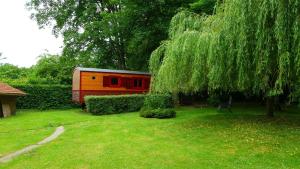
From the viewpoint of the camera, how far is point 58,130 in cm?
1482

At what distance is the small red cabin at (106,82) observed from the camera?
920 inches

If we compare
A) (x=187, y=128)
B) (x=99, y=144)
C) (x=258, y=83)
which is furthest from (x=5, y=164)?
(x=258, y=83)

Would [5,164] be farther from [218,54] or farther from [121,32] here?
[121,32]

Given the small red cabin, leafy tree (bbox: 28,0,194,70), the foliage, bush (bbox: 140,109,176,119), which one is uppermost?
leafy tree (bbox: 28,0,194,70)

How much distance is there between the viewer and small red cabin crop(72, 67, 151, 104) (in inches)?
920

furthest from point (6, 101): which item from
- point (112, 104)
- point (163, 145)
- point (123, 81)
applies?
point (163, 145)

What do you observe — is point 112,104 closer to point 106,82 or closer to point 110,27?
point 106,82

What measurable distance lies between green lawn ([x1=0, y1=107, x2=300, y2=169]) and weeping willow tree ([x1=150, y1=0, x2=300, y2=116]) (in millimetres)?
1704

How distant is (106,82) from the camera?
24.4 metres

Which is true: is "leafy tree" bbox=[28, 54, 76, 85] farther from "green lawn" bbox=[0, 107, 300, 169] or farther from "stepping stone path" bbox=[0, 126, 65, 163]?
"stepping stone path" bbox=[0, 126, 65, 163]

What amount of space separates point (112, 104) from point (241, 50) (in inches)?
445

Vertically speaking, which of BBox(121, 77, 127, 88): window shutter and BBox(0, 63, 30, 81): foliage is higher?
BBox(0, 63, 30, 81): foliage

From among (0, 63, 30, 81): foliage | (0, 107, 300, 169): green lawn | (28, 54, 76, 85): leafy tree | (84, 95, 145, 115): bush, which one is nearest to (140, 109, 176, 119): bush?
(0, 107, 300, 169): green lawn

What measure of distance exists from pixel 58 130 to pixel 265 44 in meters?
8.95
